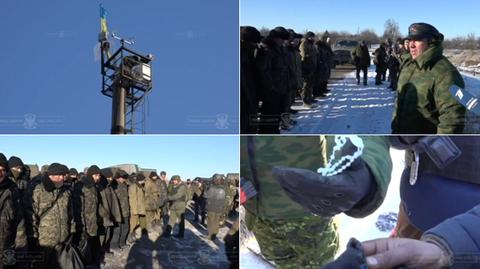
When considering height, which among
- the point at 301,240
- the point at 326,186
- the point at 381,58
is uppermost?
the point at 381,58

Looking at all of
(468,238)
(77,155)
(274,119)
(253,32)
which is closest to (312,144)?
(274,119)

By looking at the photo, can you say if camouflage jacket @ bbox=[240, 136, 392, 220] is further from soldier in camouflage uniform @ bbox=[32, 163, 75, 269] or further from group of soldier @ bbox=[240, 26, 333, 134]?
soldier in camouflage uniform @ bbox=[32, 163, 75, 269]

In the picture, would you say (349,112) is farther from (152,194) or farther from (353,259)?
(152,194)

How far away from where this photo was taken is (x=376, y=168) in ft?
14.6

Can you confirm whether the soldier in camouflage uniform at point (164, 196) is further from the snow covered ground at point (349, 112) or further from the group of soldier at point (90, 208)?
the snow covered ground at point (349, 112)

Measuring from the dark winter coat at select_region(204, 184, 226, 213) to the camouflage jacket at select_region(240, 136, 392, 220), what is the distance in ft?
0.74

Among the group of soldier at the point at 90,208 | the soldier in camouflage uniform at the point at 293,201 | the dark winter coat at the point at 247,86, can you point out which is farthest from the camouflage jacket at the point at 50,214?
the dark winter coat at the point at 247,86

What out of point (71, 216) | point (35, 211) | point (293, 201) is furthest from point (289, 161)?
point (35, 211)

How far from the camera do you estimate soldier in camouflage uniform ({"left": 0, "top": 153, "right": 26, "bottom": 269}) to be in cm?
446

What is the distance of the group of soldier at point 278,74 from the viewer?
4445mm

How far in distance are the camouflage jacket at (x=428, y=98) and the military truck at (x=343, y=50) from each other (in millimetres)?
360

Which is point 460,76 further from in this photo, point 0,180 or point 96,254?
point 0,180

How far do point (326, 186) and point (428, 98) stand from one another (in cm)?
89

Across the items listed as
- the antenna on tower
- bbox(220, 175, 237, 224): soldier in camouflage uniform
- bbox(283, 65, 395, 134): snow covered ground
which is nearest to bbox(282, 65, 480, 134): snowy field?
bbox(283, 65, 395, 134): snow covered ground
